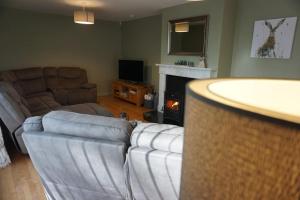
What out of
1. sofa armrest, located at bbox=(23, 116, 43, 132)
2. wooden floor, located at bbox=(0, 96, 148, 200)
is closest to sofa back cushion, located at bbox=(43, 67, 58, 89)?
wooden floor, located at bbox=(0, 96, 148, 200)

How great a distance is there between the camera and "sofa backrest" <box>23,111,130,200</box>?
4.38 feet

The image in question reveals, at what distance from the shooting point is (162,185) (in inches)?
48.7

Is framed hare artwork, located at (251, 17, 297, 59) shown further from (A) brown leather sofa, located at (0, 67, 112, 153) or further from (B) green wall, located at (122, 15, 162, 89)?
(A) brown leather sofa, located at (0, 67, 112, 153)

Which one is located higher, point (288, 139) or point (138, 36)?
point (138, 36)

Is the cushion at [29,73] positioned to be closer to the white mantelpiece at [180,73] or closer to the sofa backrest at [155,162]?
the white mantelpiece at [180,73]

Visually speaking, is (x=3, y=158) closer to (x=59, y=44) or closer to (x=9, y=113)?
(x=9, y=113)

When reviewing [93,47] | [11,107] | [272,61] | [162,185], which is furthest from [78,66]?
[162,185]

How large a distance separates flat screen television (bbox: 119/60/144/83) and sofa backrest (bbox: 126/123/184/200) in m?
4.28

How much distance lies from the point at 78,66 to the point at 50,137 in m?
4.90

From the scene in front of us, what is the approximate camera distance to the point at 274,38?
10.0 ft

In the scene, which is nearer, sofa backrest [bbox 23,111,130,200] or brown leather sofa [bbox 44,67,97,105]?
sofa backrest [bbox 23,111,130,200]

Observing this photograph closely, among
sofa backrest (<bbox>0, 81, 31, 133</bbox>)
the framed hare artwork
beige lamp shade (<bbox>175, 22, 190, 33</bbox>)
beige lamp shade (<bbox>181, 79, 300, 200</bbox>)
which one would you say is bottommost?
sofa backrest (<bbox>0, 81, 31, 133</bbox>)

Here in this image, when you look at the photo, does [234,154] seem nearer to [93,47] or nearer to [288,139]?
[288,139]

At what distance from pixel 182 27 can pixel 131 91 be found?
87.8 inches
